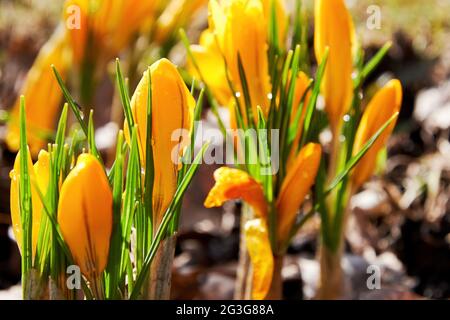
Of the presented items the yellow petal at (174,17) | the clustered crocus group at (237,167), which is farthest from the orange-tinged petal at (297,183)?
the yellow petal at (174,17)

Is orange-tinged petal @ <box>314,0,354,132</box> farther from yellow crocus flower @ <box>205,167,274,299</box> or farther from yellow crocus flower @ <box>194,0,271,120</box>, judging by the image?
yellow crocus flower @ <box>205,167,274,299</box>

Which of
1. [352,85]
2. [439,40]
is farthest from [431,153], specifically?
[352,85]

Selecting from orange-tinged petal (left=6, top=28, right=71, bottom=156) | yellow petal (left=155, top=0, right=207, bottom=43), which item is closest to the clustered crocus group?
yellow petal (left=155, top=0, right=207, bottom=43)

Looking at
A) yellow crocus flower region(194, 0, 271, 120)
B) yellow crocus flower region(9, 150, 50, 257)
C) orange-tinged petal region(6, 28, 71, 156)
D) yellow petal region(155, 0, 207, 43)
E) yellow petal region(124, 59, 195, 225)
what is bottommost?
yellow crocus flower region(9, 150, 50, 257)

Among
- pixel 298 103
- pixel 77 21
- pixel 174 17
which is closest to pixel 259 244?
pixel 298 103

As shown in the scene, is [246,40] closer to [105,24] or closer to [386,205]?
[105,24]
